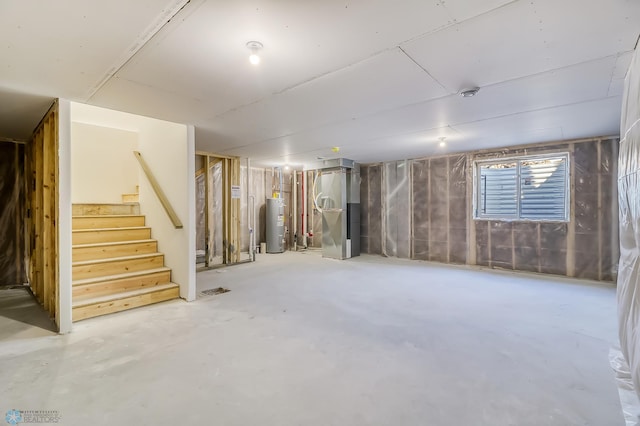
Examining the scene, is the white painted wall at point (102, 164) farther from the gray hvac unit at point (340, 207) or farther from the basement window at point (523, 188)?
the basement window at point (523, 188)

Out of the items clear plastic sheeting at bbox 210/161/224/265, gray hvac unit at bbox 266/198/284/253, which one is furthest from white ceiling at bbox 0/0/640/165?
gray hvac unit at bbox 266/198/284/253

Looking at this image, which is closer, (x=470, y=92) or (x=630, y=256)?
(x=630, y=256)

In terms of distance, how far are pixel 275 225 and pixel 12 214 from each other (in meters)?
4.50

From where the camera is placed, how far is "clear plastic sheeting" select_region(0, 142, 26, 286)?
A: 4340mm

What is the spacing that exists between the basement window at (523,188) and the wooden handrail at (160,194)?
16.3ft

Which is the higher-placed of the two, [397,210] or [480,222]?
[397,210]

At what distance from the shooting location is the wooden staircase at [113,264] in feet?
10.5

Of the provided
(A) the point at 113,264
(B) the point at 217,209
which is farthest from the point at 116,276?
(B) the point at 217,209

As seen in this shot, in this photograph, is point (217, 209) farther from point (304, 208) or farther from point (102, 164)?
point (304, 208)

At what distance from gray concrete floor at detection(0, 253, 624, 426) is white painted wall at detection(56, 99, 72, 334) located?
10.6 inches

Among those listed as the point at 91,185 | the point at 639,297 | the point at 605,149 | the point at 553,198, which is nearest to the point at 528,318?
the point at 639,297

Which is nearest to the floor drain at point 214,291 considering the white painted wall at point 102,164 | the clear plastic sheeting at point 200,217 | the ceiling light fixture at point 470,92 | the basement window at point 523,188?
the clear plastic sheeting at point 200,217

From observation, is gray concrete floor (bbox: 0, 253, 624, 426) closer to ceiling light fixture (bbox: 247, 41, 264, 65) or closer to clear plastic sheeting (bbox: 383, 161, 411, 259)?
ceiling light fixture (bbox: 247, 41, 264, 65)

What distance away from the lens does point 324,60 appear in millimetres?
2027
